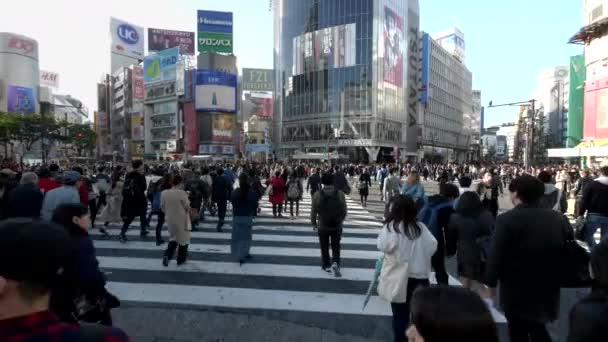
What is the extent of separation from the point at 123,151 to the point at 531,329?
95.4 metres

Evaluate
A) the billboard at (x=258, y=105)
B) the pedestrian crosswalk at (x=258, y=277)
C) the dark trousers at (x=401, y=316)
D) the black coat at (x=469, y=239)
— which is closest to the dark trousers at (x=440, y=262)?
the black coat at (x=469, y=239)

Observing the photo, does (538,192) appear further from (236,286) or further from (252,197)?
(252,197)

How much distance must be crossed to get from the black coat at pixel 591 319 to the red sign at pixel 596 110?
40502mm

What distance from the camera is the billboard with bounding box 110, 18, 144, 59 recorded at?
9419 centimetres

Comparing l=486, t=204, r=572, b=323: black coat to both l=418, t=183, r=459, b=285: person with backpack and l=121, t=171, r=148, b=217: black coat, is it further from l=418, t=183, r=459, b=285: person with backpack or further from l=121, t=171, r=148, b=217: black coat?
l=121, t=171, r=148, b=217: black coat

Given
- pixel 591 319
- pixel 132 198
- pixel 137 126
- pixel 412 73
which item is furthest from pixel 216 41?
pixel 591 319

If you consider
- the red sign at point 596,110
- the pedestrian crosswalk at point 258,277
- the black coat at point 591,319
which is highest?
the red sign at point 596,110

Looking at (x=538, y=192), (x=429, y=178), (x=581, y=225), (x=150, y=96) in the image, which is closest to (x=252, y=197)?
(x=538, y=192)

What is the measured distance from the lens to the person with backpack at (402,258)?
11.6 feet

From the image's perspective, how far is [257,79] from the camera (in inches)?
3157

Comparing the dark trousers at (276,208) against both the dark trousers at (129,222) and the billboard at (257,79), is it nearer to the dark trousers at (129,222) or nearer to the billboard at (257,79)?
the dark trousers at (129,222)

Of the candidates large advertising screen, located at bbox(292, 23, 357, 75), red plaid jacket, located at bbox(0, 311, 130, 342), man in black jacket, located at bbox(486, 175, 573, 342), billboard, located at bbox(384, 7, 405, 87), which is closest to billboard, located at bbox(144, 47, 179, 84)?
large advertising screen, located at bbox(292, 23, 357, 75)

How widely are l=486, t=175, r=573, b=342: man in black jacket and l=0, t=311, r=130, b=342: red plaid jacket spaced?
2.67 metres

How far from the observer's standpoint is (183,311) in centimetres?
486
